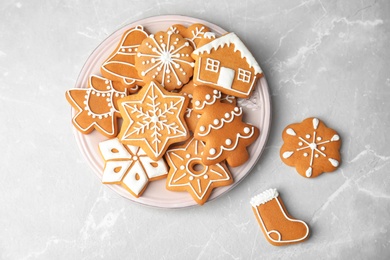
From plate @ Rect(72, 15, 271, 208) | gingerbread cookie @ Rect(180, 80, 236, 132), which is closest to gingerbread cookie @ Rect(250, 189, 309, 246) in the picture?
plate @ Rect(72, 15, 271, 208)

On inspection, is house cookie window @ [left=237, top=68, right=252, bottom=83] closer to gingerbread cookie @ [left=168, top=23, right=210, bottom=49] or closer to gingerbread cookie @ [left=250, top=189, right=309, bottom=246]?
gingerbread cookie @ [left=168, top=23, right=210, bottom=49]

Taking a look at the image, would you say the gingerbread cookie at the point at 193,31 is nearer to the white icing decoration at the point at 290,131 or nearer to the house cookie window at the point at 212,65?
the house cookie window at the point at 212,65

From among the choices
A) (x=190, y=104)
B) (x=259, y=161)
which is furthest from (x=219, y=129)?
(x=259, y=161)

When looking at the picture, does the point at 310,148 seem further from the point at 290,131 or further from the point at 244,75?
the point at 244,75

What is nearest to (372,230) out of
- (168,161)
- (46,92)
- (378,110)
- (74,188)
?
(378,110)

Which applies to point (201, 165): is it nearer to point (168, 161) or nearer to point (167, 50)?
point (168, 161)
